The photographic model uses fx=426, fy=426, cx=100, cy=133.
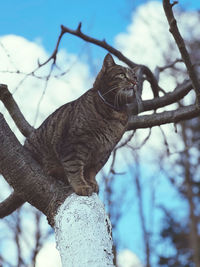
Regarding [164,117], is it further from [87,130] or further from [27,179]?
[27,179]

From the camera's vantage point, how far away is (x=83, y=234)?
1.94 meters

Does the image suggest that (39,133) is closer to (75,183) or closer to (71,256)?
(75,183)

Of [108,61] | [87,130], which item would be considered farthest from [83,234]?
A: [108,61]

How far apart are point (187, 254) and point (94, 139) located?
9.91 meters

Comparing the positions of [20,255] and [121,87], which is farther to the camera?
[20,255]

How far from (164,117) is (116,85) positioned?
56 cm

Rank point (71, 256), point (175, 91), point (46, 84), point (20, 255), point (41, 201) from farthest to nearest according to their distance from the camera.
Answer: point (20, 255)
point (175, 91)
point (46, 84)
point (41, 201)
point (71, 256)

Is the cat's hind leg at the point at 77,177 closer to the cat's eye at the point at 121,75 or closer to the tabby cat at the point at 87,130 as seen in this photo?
the tabby cat at the point at 87,130

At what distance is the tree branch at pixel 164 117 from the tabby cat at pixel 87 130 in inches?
14.9

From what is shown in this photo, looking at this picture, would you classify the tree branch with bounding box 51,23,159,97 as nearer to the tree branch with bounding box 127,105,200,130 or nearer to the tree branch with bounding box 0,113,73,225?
the tree branch with bounding box 127,105,200,130

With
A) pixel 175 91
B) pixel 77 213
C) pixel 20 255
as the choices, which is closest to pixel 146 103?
pixel 175 91

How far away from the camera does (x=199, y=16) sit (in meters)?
11.4

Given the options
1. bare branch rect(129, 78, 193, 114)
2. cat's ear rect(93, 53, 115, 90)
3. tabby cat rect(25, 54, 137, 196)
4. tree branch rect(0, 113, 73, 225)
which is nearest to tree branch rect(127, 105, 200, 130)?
bare branch rect(129, 78, 193, 114)

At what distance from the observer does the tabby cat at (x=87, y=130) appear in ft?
8.35
